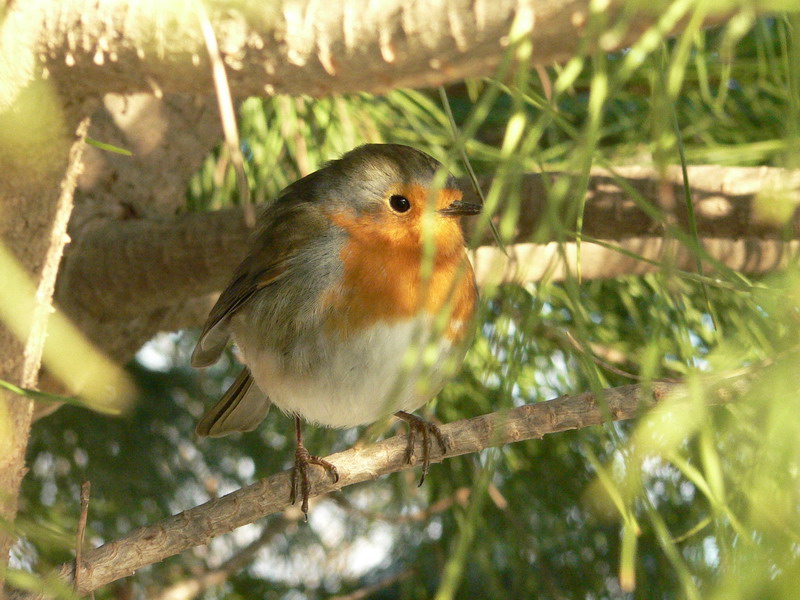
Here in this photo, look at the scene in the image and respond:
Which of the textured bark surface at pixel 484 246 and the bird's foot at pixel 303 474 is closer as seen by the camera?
the bird's foot at pixel 303 474

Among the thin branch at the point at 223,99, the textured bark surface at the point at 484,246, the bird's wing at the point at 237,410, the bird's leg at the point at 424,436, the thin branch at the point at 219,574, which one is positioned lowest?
the thin branch at the point at 219,574

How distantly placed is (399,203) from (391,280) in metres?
0.21

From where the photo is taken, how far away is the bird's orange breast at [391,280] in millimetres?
1671

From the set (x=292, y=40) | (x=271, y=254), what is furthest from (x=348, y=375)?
(x=292, y=40)

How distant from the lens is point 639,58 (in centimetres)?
63

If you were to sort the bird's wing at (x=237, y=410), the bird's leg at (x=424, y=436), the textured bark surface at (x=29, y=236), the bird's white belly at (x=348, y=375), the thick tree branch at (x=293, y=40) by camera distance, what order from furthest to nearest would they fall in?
the bird's wing at (x=237, y=410), the bird's white belly at (x=348, y=375), the bird's leg at (x=424, y=436), the textured bark surface at (x=29, y=236), the thick tree branch at (x=293, y=40)

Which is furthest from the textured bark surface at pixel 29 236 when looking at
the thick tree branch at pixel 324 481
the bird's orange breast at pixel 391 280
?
the bird's orange breast at pixel 391 280

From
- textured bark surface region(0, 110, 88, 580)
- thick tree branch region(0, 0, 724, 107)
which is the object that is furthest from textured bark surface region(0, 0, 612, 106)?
textured bark surface region(0, 110, 88, 580)

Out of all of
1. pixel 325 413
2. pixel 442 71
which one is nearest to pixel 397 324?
pixel 325 413

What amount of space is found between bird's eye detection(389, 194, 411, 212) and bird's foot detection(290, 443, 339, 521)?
1.63ft

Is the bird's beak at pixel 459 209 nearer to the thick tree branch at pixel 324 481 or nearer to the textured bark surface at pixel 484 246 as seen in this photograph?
the textured bark surface at pixel 484 246

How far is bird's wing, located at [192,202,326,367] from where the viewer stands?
1.85 m

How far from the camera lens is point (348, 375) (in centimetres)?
174

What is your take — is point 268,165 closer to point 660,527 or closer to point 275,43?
point 275,43
